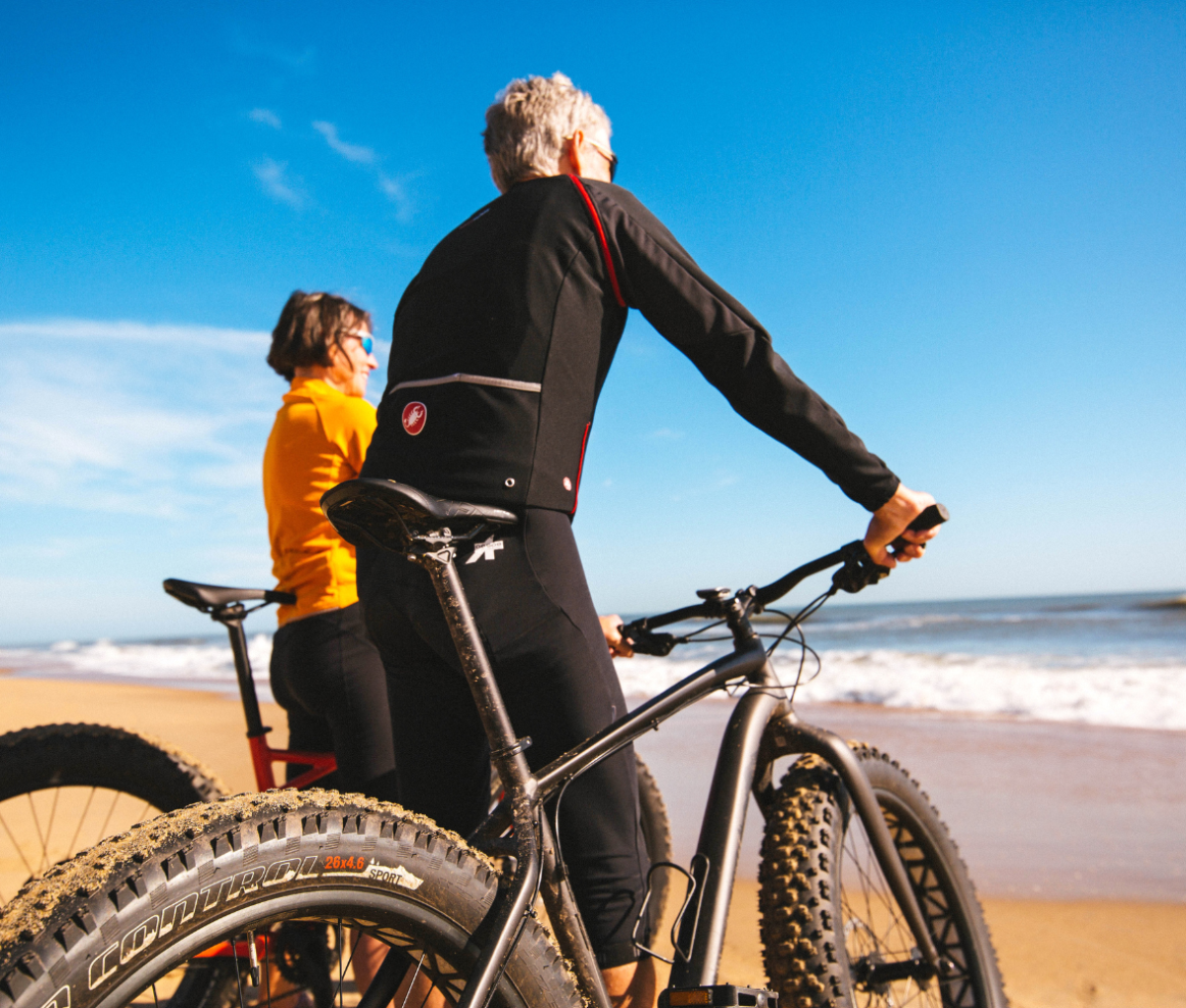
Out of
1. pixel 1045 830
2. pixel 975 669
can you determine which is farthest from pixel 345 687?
pixel 975 669

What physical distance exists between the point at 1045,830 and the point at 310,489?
4.25 metres

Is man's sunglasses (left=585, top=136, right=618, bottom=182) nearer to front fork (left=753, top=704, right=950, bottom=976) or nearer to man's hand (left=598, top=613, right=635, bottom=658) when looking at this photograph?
man's hand (left=598, top=613, right=635, bottom=658)

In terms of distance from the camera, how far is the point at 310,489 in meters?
2.23

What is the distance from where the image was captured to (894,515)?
150 centimetres

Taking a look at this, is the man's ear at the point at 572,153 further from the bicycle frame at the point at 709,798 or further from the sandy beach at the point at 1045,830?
the sandy beach at the point at 1045,830

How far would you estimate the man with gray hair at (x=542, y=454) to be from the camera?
1303 mm

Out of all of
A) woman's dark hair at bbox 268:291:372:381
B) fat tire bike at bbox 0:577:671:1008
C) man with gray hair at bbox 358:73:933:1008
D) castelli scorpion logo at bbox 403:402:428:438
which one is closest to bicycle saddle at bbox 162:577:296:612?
fat tire bike at bbox 0:577:671:1008

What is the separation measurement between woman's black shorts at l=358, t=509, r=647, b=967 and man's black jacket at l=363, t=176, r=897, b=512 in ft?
0.41

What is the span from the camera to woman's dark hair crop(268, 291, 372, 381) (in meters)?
2.43

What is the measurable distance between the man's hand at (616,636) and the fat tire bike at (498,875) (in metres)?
0.03

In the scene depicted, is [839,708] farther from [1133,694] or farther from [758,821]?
[758,821]

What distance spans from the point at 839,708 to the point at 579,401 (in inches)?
343

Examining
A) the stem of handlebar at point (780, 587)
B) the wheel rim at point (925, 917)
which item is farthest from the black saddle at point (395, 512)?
the wheel rim at point (925, 917)

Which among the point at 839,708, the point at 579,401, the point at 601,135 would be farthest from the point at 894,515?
the point at 839,708
